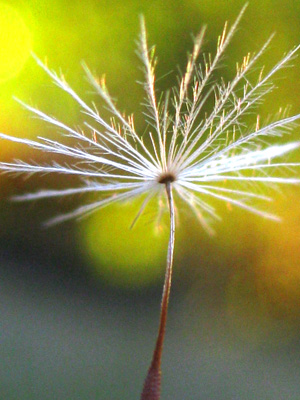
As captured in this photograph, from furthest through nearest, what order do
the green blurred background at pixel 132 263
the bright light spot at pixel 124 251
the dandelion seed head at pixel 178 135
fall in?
the bright light spot at pixel 124 251 < the green blurred background at pixel 132 263 < the dandelion seed head at pixel 178 135

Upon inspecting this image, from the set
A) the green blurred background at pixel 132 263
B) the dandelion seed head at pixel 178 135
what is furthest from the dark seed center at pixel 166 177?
the green blurred background at pixel 132 263

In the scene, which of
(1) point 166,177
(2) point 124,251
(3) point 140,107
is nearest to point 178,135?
(1) point 166,177

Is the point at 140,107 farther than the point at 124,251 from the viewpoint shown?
No

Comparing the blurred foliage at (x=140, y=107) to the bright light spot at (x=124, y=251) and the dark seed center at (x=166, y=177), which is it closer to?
the bright light spot at (x=124, y=251)

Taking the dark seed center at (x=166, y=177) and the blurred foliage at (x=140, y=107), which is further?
the blurred foliage at (x=140, y=107)

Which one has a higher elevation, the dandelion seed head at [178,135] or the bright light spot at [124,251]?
the bright light spot at [124,251]

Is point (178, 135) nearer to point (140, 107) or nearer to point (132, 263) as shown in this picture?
point (140, 107)

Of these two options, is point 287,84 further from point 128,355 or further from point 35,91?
point 128,355

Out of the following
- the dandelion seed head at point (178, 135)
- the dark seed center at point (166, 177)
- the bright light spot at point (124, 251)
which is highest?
the bright light spot at point (124, 251)

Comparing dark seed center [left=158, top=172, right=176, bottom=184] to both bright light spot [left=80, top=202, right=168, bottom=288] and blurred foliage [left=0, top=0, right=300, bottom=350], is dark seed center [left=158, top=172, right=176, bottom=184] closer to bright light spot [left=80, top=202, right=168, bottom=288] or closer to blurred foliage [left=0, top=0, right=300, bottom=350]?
blurred foliage [left=0, top=0, right=300, bottom=350]
